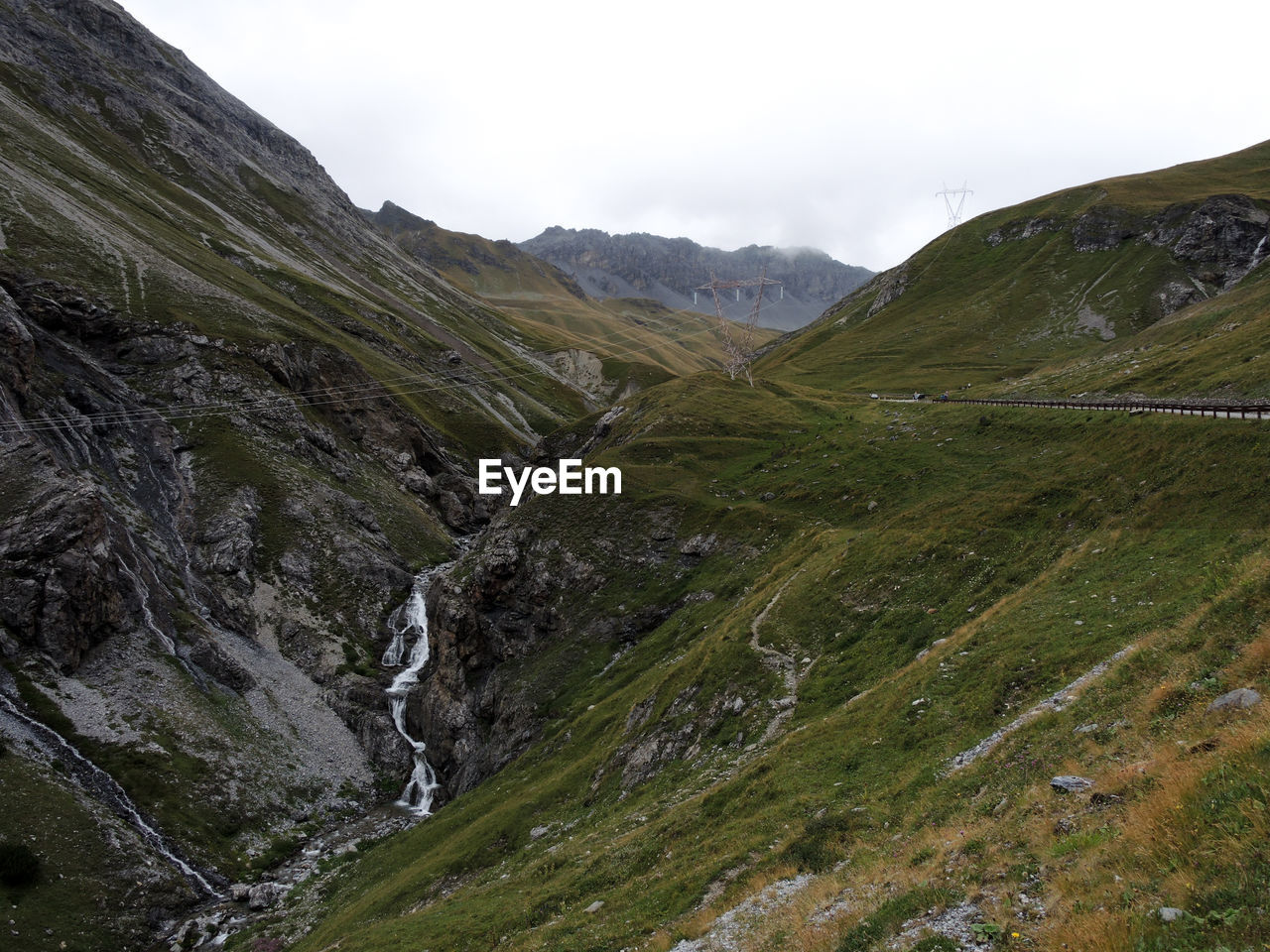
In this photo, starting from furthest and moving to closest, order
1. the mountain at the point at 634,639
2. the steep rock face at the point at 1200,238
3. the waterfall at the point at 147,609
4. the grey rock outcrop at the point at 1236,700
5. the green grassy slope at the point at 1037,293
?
the green grassy slope at the point at 1037,293 < the steep rock face at the point at 1200,238 < the waterfall at the point at 147,609 < the mountain at the point at 634,639 < the grey rock outcrop at the point at 1236,700

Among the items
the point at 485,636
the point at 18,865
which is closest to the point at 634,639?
the point at 485,636

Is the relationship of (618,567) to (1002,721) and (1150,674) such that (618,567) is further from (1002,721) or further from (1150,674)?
(1150,674)

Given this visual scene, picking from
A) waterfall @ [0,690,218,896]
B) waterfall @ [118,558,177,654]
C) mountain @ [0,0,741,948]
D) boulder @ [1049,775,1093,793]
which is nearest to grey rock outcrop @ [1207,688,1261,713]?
boulder @ [1049,775,1093,793]

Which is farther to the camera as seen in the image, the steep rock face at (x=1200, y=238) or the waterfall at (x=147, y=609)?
the steep rock face at (x=1200, y=238)

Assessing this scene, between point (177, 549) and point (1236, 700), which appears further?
point (177, 549)

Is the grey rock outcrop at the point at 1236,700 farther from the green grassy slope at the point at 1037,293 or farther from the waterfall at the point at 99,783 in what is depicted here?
the green grassy slope at the point at 1037,293

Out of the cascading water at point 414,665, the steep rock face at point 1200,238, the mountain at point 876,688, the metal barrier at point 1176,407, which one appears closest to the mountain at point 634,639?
the mountain at point 876,688

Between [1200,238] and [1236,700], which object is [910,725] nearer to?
[1236,700]
